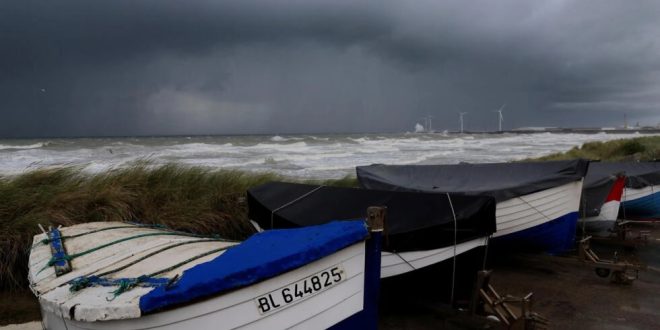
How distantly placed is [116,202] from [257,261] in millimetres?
5084

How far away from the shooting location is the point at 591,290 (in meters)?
6.49

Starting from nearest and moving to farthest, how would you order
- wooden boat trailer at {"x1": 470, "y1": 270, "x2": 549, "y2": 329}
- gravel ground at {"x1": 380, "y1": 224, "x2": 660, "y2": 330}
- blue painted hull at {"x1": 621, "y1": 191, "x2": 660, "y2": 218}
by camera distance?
wooden boat trailer at {"x1": 470, "y1": 270, "x2": 549, "y2": 329} < gravel ground at {"x1": 380, "y1": 224, "x2": 660, "y2": 330} < blue painted hull at {"x1": 621, "y1": 191, "x2": 660, "y2": 218}

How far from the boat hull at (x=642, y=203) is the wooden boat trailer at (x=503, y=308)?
8.24 meters

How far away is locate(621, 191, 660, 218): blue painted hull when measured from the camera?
11.5 m

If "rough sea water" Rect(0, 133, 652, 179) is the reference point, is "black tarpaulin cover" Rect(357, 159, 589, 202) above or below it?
above

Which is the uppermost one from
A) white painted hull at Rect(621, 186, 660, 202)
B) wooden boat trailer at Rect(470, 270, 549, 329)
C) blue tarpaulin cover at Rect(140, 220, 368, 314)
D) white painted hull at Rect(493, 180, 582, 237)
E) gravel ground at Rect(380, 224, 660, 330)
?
blue tarpaulin cover at Rect(140, 220, 368, 314)

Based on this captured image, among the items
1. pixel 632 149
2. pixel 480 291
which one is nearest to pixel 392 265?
pixel 480 291

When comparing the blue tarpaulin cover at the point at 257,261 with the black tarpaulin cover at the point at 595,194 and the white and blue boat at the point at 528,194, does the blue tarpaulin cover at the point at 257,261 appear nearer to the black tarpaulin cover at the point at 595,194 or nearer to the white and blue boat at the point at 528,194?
the white and blue boat at the point at 528,194

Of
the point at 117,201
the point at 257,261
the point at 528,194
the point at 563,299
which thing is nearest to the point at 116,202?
the point at 117,201

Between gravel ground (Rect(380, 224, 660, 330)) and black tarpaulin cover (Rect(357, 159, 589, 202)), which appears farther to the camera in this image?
black tarpaulin cover (Rect(357, 159, 589, 202))

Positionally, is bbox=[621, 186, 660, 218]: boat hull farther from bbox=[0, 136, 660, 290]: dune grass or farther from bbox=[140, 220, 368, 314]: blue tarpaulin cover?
bbox=[140, 220, 368, 314]: blue tarpaulin cover

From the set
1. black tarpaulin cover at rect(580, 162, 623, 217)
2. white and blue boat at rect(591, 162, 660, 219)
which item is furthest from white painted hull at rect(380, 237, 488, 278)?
white and blue boat at rect(591, 162, 660, 219)

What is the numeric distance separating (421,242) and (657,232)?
8941 millimetres

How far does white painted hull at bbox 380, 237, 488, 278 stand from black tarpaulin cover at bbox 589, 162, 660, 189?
8.20 meters
